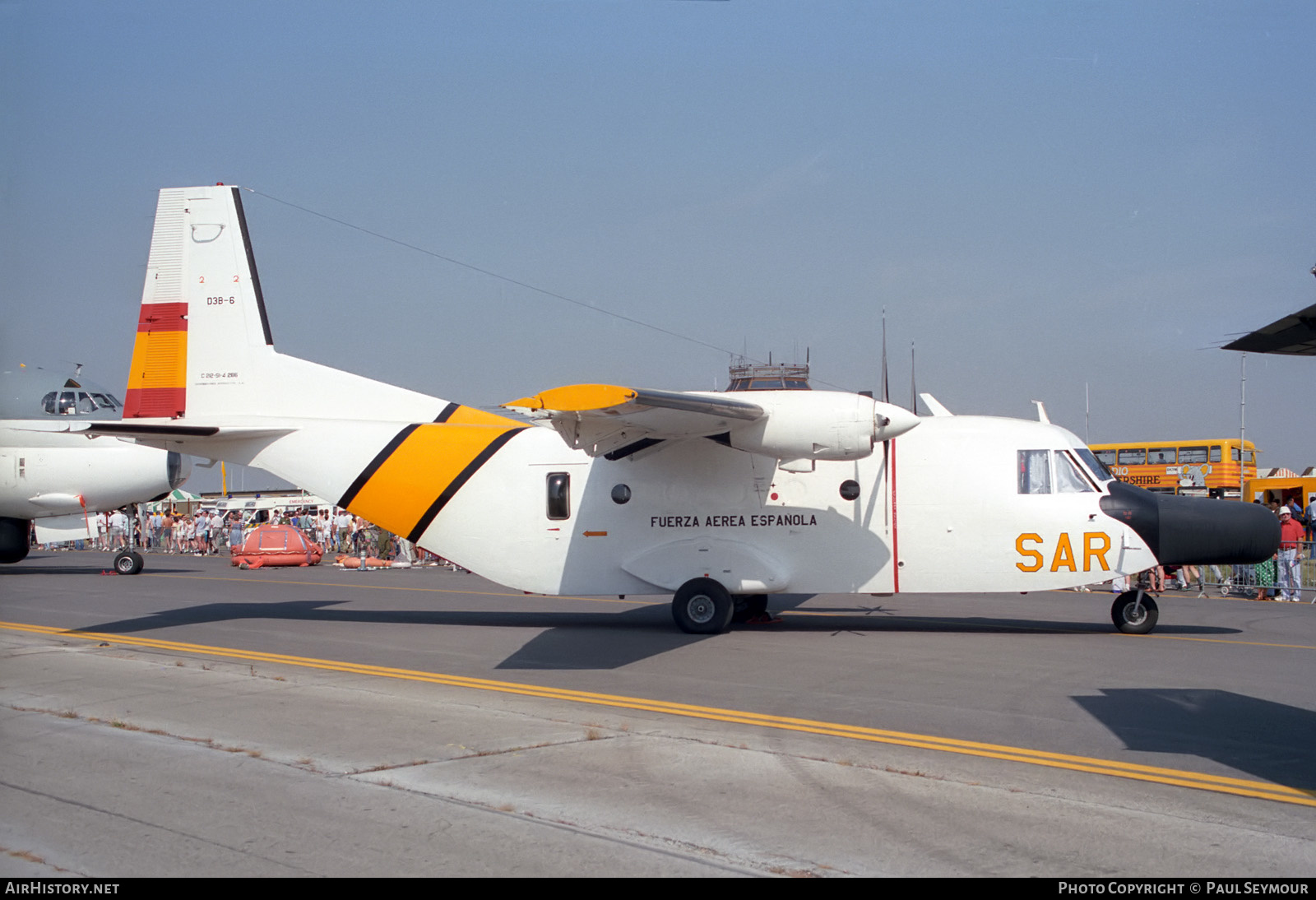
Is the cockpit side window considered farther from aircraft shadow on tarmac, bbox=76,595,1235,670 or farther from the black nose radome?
aircraft shadow on tarmac, bbox=76,595,1235,670

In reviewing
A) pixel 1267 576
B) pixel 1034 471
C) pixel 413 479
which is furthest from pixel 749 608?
pixel 1267 576

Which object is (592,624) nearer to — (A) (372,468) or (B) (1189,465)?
(A) (372,468)

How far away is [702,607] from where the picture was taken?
12633 mm

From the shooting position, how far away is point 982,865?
427cm

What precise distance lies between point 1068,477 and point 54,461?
22006 mm

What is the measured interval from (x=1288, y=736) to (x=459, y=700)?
631 centimetres

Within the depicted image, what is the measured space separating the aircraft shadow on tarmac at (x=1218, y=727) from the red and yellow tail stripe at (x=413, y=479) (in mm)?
8398

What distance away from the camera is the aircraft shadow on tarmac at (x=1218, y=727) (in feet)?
20.4

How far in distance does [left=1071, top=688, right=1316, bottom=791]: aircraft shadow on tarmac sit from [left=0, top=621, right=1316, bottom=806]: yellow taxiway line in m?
0.39

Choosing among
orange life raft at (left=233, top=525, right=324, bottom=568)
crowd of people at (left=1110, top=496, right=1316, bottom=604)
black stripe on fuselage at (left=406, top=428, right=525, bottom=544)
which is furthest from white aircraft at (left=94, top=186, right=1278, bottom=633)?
orange life raft at (left=233, top=525, right=324, bottom=568)

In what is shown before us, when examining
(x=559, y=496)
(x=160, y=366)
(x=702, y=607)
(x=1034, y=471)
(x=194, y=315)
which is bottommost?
→ (x=702, y=607)

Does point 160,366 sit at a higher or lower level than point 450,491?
higher

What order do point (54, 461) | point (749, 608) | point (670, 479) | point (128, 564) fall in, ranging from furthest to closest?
point (128, 564)
point (54, 461)
point (749, 608)
point (670, 479)

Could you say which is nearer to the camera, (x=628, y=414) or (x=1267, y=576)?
(x=628, y=414)
